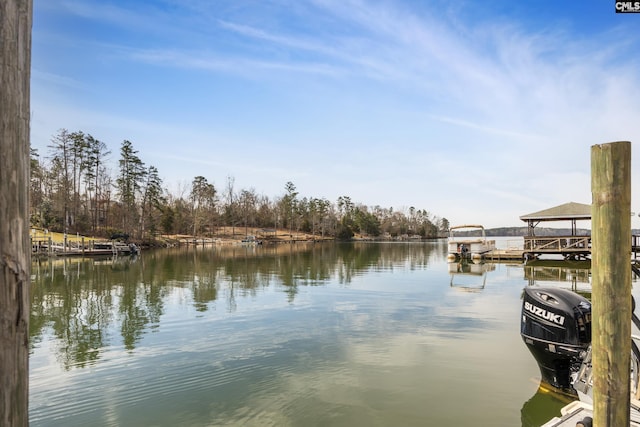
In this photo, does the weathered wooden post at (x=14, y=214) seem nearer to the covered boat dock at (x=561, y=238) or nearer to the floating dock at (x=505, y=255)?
the covered boat dock at (x=561, y=238)

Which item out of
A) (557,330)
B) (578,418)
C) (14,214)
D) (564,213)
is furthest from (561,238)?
Answer: (14,214)

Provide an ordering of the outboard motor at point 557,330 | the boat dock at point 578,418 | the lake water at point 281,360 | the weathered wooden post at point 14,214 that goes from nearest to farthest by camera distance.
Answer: the weathered wooden post at point 14,214, the boat dock at point 578,418, the outboard motor at point 557,330, the lake water at point 281,360

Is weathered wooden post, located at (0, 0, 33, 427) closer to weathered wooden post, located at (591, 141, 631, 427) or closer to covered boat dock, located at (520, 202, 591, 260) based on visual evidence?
weathered wooden post, located at (591, 141, 631, 427)

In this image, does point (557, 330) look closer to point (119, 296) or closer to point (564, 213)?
point (119, 296)

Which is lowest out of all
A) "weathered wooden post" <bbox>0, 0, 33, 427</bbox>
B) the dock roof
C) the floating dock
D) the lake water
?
the lake water

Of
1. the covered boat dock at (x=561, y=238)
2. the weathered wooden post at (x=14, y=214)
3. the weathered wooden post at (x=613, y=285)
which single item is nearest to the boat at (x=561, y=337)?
the weathered wooden post at (x=613, y=285)

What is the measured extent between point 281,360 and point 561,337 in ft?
16.2

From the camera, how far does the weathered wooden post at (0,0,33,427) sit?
1.51 meters

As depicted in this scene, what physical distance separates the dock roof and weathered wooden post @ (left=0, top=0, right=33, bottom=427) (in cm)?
3355

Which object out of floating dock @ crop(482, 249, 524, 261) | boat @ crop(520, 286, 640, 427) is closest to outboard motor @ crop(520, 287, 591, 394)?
boat @ crop(520, 286, 640, 427)

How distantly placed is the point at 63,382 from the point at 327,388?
4626 mm

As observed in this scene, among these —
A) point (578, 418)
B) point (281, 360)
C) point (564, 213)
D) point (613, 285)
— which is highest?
point (564, 213)

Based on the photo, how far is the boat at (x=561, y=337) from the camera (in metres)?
5.07

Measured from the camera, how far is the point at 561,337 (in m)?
5.41
